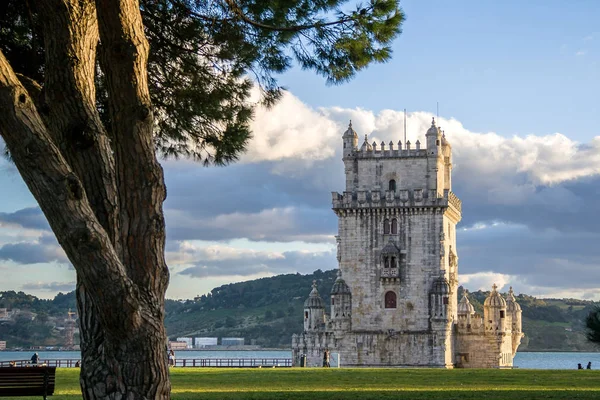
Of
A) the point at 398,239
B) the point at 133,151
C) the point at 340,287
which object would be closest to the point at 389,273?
the point at 398,239

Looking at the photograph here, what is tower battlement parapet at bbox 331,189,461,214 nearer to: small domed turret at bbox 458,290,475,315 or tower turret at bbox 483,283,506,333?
tower turret at bbox 483,283,506,333

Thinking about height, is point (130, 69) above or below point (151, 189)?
above

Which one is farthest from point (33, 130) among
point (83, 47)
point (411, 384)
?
point (411, 384)

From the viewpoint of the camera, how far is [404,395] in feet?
86.3

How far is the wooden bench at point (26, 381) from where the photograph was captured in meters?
22.6

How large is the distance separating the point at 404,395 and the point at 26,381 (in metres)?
8.98

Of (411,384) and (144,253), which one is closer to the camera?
(144,253)

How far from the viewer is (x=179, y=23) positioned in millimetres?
19719

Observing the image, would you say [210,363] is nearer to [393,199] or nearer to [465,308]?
[393,199]

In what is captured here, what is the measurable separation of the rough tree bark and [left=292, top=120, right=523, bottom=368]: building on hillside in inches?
2527

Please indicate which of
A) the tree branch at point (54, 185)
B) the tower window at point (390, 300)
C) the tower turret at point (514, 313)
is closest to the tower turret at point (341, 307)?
the tower window at point (390, 300)

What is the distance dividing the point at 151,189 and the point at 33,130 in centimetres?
215

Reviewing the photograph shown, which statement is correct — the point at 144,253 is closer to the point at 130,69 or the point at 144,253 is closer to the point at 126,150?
the point at 126,150

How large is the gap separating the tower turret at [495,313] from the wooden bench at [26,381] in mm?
62220
